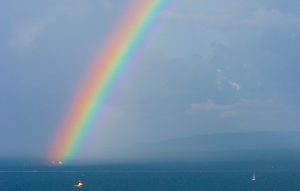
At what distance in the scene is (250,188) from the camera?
635 feet

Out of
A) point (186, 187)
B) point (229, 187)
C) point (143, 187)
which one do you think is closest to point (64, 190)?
point (143, 187)

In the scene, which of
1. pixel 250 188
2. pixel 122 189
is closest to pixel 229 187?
pixel 250 188

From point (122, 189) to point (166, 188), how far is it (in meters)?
14.1

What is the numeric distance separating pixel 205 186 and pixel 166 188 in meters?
14.9

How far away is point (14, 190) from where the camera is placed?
190875mm

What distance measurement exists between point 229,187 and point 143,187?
2809cm

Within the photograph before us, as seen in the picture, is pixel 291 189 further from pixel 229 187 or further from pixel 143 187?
pixel 143 187

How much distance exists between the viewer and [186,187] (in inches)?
7589

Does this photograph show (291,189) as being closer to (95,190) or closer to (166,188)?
(166,188)

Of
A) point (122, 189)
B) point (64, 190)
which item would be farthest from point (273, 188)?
point (64, 190)

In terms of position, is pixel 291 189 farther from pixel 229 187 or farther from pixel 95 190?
pixel 95 190

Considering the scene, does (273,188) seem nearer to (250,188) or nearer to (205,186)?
(250,188)

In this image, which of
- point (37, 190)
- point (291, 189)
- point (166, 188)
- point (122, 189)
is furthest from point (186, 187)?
point (37, 190)

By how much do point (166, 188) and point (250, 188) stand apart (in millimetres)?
27675
